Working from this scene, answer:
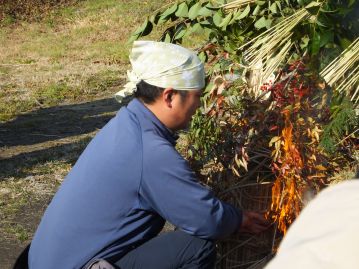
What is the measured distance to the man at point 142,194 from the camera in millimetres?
3004

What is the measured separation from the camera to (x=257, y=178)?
141 inches

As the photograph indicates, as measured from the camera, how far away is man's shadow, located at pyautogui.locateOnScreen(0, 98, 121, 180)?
6895 mm

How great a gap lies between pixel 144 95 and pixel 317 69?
896 mm

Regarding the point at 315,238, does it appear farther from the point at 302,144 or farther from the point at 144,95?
the point at 302,144

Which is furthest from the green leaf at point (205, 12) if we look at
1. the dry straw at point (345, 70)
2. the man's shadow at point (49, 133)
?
the man's shadow at point (49, 133)

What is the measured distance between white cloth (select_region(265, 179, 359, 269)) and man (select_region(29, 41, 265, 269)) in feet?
5.31

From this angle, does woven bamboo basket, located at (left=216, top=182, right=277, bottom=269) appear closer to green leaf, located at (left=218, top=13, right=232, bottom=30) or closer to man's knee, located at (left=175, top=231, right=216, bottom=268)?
man's knee, located at (left=175, top=231, right=216, bottom=268)

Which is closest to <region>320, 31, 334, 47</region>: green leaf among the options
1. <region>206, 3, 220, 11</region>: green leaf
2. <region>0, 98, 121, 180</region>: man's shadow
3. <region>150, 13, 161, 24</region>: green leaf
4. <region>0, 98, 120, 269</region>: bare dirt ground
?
<region>206, 3, 220, 11</region>: green leaf

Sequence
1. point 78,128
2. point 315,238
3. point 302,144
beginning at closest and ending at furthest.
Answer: point 315,238, point 302,144, point 78,128

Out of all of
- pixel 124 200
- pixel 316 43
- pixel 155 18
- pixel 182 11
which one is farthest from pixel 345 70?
pixel 155 18

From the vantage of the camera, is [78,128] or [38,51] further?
[38,51]

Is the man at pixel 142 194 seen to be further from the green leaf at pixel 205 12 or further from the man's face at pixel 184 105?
the green leaf at pixel 205 12

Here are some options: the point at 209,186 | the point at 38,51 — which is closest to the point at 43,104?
the point at 38,51

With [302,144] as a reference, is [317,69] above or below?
above
